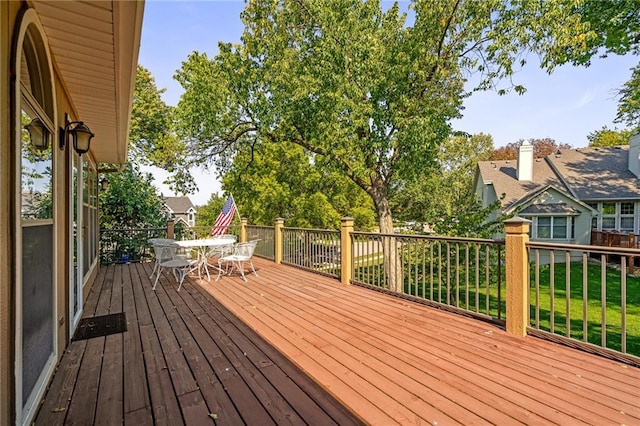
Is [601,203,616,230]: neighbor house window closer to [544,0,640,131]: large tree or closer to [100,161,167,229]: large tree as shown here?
[544,0,640,131]: large tree

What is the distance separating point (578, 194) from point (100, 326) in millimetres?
18283

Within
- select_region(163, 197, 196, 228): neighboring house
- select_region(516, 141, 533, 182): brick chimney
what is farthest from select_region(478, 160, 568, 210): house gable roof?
select_region(163, 197, 196, 228): neighboring house

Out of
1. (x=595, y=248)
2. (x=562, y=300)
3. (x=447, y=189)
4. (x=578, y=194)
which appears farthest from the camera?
(x=447, y=189)

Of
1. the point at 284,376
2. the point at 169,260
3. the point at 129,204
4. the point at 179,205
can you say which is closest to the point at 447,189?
the point at 129,204

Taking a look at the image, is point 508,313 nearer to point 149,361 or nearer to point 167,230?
point 149,361

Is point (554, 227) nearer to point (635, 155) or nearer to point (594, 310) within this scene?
point (635, 155)

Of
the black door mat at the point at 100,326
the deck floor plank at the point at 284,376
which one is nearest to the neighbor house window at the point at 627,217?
the deck floor plank at the point at 284,376

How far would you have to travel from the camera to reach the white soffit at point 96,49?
1987 millimetres

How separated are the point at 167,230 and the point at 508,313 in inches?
344

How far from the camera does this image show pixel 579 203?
13.9 meters

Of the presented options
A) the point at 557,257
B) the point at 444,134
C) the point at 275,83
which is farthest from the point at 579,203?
the point at 275,83

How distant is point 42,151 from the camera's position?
8.09ft

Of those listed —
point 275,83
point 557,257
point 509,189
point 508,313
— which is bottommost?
point 557,257

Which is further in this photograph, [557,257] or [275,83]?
[557,257]
